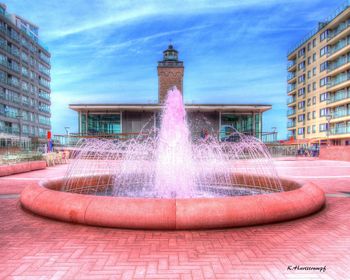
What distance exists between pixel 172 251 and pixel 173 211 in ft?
2.86

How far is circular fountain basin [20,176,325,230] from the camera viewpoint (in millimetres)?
4887

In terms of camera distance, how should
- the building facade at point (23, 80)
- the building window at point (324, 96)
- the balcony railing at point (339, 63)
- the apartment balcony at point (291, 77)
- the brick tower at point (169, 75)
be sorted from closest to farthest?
1. the balcony railing at point (339, 63)
2. the brick tower at point (169, 75)
3. the building window at point (324, 96)
4. the building facade at point (23, 80)
5. the apartment balcony at point (291, 77)

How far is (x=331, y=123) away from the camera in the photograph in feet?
151

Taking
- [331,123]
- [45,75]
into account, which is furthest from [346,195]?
[45,75]

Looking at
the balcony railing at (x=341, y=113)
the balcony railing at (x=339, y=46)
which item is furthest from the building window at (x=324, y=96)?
the balcony railing at (x=339, y=46)

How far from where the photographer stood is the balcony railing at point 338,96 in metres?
42.3

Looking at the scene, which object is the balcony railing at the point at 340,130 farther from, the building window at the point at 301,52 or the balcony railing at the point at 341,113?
the building window at the point at 301,52

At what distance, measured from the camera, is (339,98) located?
44094 mm

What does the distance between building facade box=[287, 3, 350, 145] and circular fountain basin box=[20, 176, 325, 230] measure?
116ft

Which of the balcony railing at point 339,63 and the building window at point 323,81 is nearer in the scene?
the balcony railing at point 339,63

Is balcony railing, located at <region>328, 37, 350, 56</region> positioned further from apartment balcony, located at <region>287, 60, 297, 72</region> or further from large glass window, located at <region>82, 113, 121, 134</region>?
large glass window, located at <region>82, 113, 121, 134</region>

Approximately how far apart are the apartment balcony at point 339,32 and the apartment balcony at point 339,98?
29.0 ft

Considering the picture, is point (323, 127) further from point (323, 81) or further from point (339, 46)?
point (339, 46)

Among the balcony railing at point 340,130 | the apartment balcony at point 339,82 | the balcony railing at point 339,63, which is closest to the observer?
the balcony railing at point 340,130
